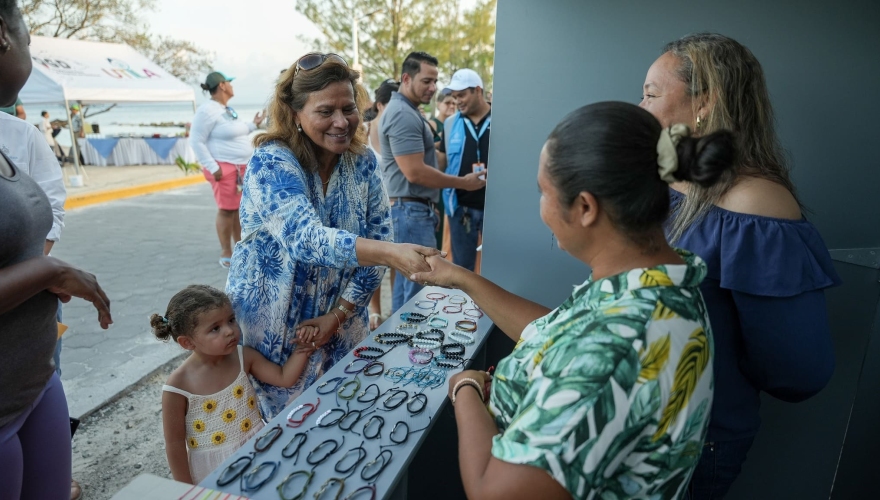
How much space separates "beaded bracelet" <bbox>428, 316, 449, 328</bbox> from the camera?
8.50 ft

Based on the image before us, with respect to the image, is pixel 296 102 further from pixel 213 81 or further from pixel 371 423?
pixel 213 81

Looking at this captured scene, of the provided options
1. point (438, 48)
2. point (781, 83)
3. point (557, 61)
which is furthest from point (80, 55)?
point (781, 83)

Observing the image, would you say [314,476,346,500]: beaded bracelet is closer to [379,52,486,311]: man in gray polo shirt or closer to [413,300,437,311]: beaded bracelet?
[413,300,437,311]: beaded bracelet

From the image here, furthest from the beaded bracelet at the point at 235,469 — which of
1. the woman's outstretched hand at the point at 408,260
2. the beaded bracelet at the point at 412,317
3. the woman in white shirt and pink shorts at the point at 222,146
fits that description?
the woman in white shirt and pink shorts at the point at 222,146

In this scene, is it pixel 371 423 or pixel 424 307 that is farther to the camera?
pixel 424 307

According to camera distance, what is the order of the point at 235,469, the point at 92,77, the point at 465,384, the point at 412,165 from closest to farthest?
the point at 465,384 → the point at 235,469 → the point at 412,165 → the point at 92,77

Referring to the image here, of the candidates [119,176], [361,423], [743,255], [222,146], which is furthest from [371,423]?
[119,176]

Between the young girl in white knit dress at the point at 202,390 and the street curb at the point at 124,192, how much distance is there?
366 inches

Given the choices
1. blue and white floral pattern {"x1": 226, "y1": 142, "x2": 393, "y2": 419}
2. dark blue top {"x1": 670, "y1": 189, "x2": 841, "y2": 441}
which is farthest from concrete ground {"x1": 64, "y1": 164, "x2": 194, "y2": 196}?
dark blue top {"x1": 670, "y1": 189, "x2": 841, "y2": 441}

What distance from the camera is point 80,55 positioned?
13391mm

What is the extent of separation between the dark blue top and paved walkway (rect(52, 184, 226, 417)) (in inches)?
149

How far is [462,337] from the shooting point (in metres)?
2.44

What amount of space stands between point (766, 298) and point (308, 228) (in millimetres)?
1460

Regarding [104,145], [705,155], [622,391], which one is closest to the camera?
[622,391]
